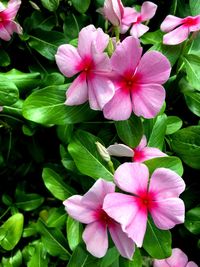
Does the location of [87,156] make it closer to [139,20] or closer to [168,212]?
[168,212]

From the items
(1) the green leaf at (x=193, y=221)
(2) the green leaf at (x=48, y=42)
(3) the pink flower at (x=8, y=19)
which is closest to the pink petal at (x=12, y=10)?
(3) the pink flower at (x=8, y=19)

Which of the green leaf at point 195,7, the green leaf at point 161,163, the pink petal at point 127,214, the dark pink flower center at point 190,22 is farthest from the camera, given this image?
the green leaf at point 195,7

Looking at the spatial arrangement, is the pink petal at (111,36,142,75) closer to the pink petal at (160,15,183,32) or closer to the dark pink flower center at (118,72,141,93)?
the dark pink flower center at (118,72,141,93)

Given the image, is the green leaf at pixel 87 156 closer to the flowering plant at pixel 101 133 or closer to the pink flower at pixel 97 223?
the flowering plant at pixel 101 133

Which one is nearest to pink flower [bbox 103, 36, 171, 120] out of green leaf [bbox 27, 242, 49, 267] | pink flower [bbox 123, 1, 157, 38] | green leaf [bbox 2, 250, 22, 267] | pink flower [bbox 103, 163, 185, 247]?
pink flower [bbox 103, 163, 185, 247]

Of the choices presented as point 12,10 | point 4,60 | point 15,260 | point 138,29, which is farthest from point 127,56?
point 15,260

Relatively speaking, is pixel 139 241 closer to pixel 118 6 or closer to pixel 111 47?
pixel 111 47
